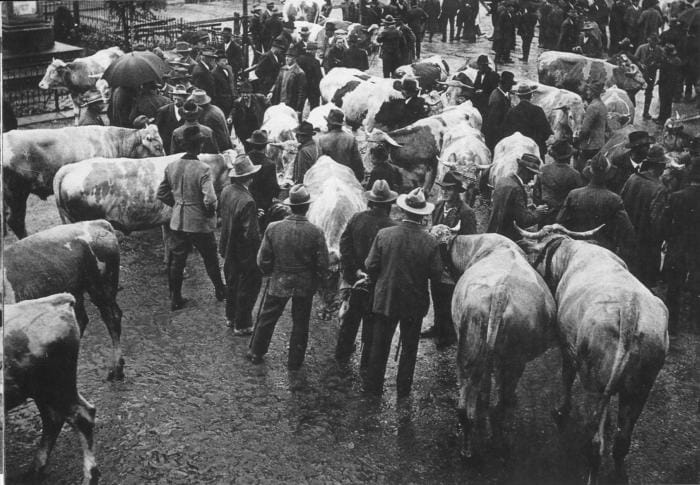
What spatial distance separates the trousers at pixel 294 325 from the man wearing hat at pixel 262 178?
185cm

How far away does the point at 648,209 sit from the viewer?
9133mm

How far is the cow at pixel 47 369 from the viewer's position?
5777mm

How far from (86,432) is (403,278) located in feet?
10.3

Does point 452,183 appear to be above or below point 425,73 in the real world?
below

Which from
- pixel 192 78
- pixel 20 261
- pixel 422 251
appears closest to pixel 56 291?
pixel 20 261

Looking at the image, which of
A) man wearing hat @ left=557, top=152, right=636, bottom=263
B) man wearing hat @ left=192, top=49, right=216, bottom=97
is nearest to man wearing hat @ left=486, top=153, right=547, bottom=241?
man wearing hat @ left=557, top=152, right=636, bottom=263

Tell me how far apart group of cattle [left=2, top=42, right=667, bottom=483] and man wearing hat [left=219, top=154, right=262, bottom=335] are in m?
0.97

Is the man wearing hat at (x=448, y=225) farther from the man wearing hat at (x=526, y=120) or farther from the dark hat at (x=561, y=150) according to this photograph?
the man wearing hat at (x=526, y=120)

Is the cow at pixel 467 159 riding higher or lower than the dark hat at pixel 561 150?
lower

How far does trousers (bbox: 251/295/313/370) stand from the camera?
7863mm

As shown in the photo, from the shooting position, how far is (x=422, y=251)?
7.34 metres

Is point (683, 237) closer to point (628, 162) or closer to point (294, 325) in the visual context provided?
point (628, 162)

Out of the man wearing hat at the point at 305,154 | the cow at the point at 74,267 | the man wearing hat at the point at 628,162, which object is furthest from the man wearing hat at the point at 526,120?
the cow at the point at 74,267

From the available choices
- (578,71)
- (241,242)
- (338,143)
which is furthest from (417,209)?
(578,71)
